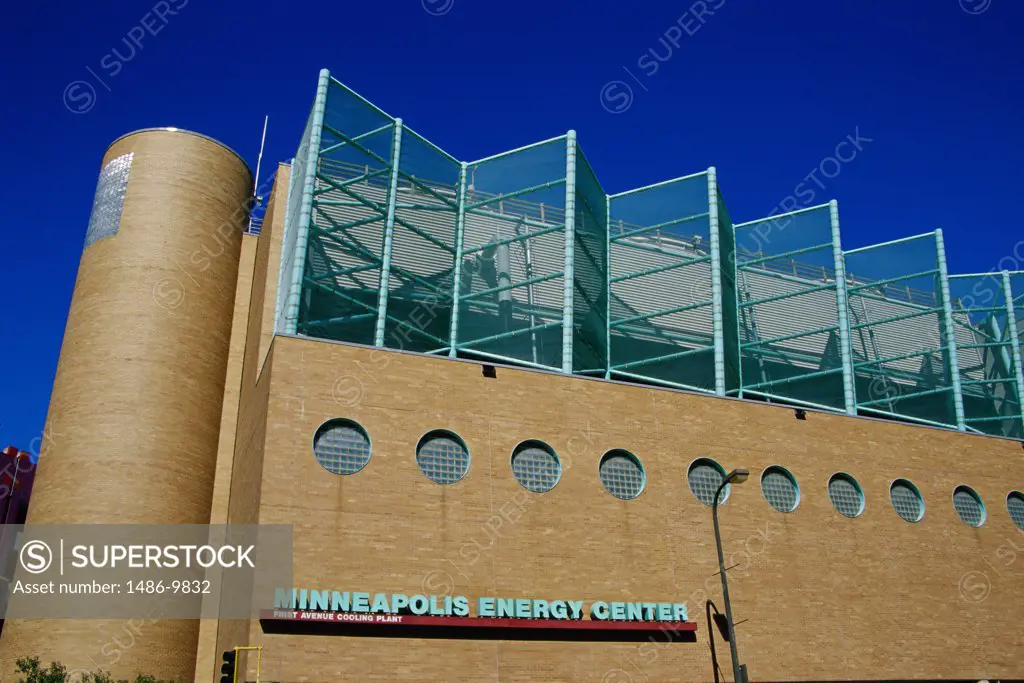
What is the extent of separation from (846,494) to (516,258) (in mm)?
14729

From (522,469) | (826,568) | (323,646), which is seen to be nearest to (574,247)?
(522,469)

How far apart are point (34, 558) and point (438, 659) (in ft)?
48.0

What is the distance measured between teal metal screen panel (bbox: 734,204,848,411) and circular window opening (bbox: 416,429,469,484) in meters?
13.9

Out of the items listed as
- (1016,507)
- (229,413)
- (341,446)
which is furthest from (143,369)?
(1016,507)

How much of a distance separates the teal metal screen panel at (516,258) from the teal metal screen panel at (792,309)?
8.73 m

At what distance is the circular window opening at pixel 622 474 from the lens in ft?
94.9

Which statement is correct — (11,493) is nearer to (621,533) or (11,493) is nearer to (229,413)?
(229,413)

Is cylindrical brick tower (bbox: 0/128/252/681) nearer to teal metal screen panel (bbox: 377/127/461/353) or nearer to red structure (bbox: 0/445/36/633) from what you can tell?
teal metal screen panel (bbox: 377/127/461/353)

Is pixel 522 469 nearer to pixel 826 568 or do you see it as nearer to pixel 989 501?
pixel 826 568

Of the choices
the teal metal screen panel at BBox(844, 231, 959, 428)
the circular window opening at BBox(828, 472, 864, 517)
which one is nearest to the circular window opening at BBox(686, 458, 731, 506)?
the circular window opening at BBox(828, 472, 864, 517)

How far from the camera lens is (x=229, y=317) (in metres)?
36.2

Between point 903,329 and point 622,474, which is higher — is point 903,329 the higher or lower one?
the higher one

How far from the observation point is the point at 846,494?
32688 mm

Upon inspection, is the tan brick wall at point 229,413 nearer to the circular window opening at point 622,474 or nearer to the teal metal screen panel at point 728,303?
the circular window opening at point 622,474
